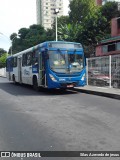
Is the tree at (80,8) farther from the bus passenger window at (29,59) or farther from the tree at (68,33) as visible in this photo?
the bus passenger window at (29,59)

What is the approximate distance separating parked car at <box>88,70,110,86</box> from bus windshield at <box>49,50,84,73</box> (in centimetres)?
270

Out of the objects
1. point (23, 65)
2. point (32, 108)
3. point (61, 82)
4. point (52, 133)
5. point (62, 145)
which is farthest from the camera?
point (23, 65)

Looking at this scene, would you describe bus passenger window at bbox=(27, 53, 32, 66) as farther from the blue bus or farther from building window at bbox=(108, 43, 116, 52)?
building window at bbox=(108, 43, 116, 52)

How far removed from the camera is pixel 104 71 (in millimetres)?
18656

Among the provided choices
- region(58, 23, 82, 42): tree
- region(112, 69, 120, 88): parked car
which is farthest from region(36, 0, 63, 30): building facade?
region(112, 69, 120, 88): parked car

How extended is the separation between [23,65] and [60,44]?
585 centimetres

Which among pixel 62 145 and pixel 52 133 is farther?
pixel 52 133

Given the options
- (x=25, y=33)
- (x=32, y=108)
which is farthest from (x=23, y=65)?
(x=25, y=33)

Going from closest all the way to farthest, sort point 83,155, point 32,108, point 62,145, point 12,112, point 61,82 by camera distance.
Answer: point 83,155 < point 62,145 < point 12,112 < point 32,108 < point 61,82

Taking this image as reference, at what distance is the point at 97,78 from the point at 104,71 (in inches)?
40.9

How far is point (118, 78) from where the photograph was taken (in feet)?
56.6

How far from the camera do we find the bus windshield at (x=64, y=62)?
16.0 metres

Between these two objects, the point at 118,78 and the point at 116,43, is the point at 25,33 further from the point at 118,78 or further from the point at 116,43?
the point at 118,78

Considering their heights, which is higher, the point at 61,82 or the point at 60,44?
the point at 60,44
